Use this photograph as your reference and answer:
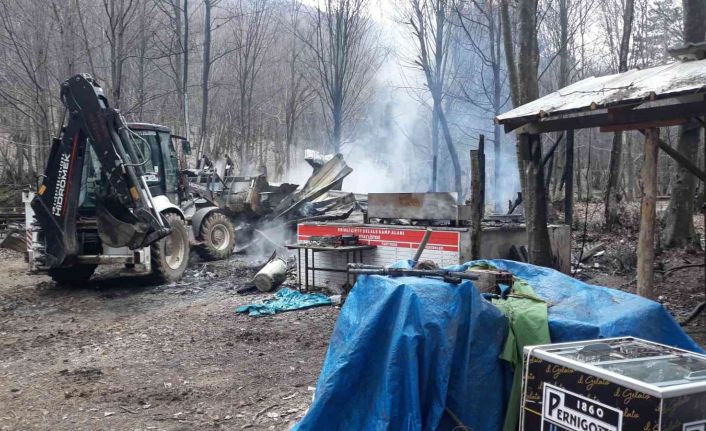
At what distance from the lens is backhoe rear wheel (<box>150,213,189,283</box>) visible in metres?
9.77

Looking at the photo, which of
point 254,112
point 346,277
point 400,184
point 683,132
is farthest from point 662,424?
point 254,112

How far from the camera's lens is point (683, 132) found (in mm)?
11344

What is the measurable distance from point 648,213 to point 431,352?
356cm

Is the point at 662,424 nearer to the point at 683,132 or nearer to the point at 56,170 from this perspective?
the point at 56,170

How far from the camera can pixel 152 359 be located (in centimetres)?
614

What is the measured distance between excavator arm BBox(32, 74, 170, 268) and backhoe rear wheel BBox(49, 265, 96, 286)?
2.59 ft

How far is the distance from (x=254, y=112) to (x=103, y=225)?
24.6m

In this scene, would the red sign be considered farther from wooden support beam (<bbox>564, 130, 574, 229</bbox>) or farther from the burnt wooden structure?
wooden support beam (<bbox>564, 130, 574, 229</bbox>)

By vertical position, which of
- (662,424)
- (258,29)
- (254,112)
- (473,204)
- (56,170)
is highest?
(258,29)

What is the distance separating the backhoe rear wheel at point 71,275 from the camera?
992 cm

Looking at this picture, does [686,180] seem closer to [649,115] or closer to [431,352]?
[649,115]

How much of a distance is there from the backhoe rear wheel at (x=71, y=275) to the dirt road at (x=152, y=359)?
23 centimetres

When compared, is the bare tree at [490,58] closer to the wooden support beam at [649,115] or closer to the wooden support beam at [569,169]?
the wooden support beam at [569,169]

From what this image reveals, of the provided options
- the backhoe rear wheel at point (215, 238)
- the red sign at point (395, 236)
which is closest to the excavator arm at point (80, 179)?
the red sign at point (395, 236)
